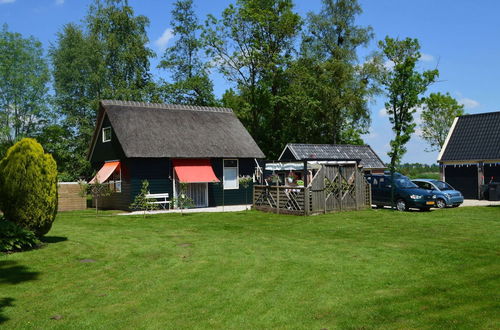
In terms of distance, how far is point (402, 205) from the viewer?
920 inches

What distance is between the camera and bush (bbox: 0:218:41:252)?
11039mm

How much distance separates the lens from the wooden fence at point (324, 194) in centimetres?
2127

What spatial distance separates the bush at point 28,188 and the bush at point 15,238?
1.10ft

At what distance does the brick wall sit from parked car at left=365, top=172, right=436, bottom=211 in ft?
55.0

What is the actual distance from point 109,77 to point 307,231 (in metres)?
35.1

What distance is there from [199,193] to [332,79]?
19937 mm

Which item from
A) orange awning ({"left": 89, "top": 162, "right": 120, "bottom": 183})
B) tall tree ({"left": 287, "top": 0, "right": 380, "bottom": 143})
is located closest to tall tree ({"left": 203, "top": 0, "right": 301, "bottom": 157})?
tall tree ({"left": 287, "top": 0, "right": 380, "bottom": 143})

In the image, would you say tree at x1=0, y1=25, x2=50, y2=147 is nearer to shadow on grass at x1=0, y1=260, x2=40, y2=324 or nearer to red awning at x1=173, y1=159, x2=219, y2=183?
red awning at x1=173, y1=159, x2=219, y2=183

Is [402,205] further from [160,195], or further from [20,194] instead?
[20,194]

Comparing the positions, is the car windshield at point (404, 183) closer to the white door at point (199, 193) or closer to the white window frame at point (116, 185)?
the white door at point (199, 193)

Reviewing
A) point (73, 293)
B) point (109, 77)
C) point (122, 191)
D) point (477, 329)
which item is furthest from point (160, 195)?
point (109, 77)

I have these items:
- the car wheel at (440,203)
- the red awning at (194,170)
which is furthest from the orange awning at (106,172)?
the car wheel at (440,203)

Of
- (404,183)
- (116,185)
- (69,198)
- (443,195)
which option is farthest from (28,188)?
(443,195)

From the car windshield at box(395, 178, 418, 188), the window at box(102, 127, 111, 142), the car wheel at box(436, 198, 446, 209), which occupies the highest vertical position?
the window at box(102, 127, 111, 142)
